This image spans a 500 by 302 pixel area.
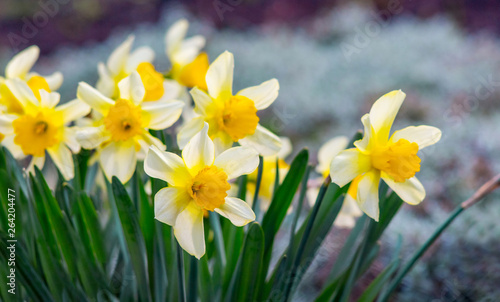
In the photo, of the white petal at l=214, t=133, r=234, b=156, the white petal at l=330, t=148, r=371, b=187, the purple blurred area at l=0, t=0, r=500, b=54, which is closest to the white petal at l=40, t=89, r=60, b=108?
the white petal at l=214, t=133, r=234, b=156

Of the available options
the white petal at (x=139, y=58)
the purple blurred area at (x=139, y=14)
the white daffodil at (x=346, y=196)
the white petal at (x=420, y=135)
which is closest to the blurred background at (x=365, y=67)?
the purple blurred area at (x=139, y=14)

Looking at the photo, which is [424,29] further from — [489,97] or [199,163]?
[199,163]

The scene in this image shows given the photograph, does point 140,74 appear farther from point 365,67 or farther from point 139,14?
point 139,14

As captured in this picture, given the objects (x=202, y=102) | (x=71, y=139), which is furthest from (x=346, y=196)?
(x=71, y=139)

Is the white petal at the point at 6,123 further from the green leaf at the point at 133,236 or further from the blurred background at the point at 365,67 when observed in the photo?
the blurred background at the point at 365,67

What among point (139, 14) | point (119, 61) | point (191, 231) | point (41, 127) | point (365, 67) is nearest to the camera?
point (191, 231)
